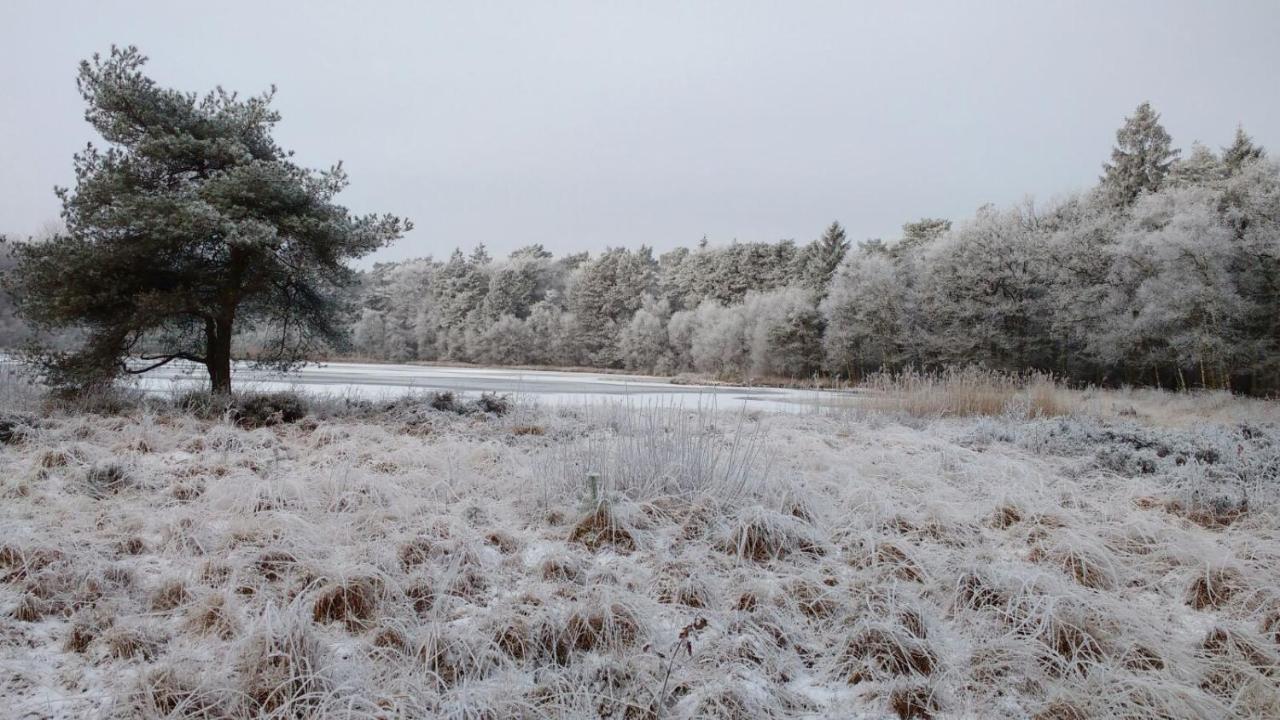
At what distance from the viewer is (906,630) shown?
2.41 m

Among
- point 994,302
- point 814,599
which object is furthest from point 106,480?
point 994,302

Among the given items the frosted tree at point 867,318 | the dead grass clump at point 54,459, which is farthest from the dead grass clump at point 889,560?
the frosted tree at point 867,318

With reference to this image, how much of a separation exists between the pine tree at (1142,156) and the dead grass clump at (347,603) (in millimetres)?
33126

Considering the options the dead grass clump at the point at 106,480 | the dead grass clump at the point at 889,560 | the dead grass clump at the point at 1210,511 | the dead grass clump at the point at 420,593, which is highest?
the dead grass clump at the point at 106,480

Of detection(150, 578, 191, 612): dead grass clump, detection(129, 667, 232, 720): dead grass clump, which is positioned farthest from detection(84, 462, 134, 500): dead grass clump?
detection(129, 667, 232, 720): dead grass clump

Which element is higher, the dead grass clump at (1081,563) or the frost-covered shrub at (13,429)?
the frost-covered shrub at (13,429)

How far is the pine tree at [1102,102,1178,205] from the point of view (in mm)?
27078

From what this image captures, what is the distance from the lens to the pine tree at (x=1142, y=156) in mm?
27078

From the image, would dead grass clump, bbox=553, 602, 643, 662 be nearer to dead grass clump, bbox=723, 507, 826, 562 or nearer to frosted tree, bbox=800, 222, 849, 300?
dead grass clump, bbox=723, 507, 826, 562

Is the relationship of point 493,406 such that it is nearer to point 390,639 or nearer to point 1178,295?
point 390,639

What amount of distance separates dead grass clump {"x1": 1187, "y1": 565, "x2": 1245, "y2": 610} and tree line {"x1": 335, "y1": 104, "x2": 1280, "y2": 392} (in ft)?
33.2

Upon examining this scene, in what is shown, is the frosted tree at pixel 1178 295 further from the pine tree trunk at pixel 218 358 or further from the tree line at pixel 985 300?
the pine tree trunk at pixel 218 358

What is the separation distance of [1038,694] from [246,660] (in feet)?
8.85

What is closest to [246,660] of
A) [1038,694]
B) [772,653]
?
[772,653]
